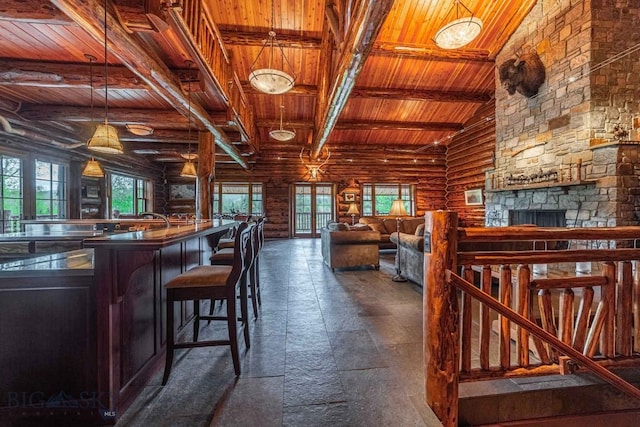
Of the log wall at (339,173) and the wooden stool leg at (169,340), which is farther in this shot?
the log wall at (339,173)

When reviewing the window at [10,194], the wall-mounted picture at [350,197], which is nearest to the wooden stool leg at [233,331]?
the window at [10,194]

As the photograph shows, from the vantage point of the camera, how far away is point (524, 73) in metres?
5.10

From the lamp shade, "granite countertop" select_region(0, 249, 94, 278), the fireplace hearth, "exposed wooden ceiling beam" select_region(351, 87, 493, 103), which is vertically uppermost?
"exposed wooden ceiling beam" select_region(351, 87, 493, 103)

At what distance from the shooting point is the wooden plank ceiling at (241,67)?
8.25 ft

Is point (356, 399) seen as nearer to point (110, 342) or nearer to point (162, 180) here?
point (110, 342)

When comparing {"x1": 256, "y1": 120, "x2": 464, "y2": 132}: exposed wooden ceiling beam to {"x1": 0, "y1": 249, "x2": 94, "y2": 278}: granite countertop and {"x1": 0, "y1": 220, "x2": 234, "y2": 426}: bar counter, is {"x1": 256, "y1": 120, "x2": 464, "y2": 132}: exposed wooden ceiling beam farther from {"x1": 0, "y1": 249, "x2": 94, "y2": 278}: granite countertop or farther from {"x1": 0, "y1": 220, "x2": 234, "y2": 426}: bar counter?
{"x1": 0, "y1": 220, "x2": 234, "y2": 426}: bar counter

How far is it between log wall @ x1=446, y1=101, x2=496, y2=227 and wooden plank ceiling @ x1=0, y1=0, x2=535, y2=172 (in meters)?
0.46

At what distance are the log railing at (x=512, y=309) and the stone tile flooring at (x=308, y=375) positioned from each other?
34 cm

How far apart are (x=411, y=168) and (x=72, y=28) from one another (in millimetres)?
9514

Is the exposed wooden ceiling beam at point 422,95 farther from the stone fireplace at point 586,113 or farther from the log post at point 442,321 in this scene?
the log post at point 442,321

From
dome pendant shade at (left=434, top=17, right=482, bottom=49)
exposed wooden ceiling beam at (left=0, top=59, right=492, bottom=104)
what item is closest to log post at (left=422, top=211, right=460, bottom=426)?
dome pendant shade at (left=434, top=17, right=482, bottom=49)

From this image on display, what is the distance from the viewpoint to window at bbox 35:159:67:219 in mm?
5223

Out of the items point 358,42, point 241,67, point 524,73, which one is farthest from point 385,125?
point 358,42

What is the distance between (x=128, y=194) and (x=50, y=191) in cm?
296
